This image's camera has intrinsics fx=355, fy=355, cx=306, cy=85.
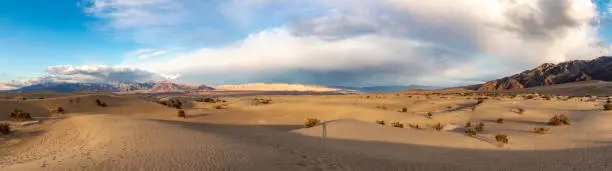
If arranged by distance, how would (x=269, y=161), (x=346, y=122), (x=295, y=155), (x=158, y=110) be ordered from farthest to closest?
(x=158, y=110) < (x=346, y=122) < (x=295, y=155) < (x=269, y=161)

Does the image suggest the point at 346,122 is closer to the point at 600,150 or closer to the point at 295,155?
the point at 295,155

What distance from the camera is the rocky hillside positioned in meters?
106

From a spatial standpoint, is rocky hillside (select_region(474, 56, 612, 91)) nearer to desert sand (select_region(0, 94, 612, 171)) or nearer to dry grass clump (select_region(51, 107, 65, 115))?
desert sand (select_region(0, 94, 612, 171))

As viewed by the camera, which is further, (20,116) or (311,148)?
(20,116)

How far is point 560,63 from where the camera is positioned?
128 meters

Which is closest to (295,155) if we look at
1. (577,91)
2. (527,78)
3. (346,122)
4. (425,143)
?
(425,143)

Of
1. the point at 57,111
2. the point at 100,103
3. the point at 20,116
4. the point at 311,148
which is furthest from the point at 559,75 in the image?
the point at 20,116

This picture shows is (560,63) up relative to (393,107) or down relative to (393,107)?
up

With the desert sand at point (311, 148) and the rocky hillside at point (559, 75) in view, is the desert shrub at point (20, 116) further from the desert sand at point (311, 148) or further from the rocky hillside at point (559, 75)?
the rocky hillside at point (559, 75)

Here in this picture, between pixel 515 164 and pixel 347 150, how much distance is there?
491 centimetres

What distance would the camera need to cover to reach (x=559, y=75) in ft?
369

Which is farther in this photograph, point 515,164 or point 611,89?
point 611,89

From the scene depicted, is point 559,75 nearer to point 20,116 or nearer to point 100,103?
point 100,103

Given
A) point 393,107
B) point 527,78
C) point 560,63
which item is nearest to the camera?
point 393,107
